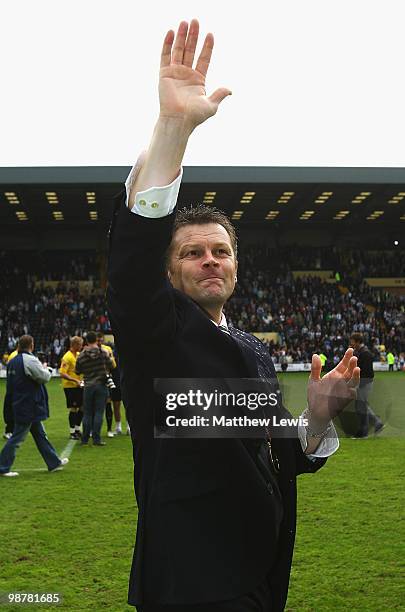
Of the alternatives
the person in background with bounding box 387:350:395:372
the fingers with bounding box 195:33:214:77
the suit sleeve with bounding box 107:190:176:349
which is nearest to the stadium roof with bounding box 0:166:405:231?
the person in background with bounding box 387:350:395:372

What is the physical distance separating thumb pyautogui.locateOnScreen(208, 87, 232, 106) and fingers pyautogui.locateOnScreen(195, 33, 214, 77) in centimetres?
5

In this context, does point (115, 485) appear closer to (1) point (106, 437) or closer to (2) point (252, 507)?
(1) point (106, 437)

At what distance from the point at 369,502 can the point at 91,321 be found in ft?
98.8

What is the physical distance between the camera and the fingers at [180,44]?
5.41ft

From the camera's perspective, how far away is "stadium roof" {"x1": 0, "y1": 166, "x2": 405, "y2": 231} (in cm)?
3250

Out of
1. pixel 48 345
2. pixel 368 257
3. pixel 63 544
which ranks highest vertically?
pixel 368 257

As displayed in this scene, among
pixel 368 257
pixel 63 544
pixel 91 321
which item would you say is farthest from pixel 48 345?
pixel 63 544

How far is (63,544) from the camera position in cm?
592

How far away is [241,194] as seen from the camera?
3634cm

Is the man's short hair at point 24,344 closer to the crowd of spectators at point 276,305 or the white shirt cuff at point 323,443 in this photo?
the white shirt cuff at point 323,443

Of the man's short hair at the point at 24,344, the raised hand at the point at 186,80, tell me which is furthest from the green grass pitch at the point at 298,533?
the man's short hair at the point at 24,344

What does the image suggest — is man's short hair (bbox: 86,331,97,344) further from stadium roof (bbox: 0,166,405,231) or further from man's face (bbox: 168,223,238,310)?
stadium roof (bbox: 0,166,405,231)

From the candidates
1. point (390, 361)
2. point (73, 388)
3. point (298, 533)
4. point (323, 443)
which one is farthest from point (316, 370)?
point (390, 361)

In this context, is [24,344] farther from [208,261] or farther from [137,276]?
[137,276]
